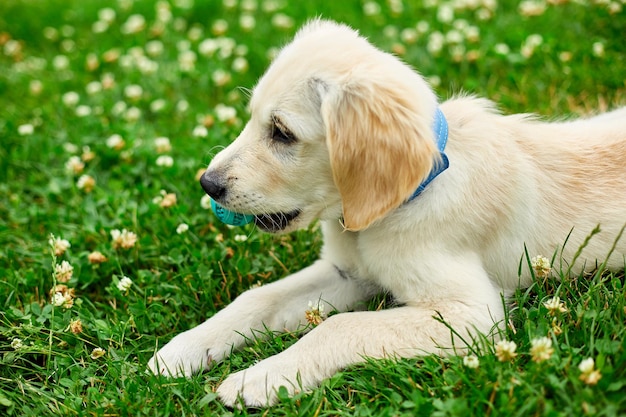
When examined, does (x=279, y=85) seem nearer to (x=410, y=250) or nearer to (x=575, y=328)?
(x=410, y=250)

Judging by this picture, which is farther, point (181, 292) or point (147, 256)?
point (147, 256)

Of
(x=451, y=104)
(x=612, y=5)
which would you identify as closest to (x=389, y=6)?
(x=612, y=5)

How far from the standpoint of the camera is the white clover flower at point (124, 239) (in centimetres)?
350

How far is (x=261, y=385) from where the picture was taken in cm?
258

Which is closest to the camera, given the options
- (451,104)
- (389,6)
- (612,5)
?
(451,104)

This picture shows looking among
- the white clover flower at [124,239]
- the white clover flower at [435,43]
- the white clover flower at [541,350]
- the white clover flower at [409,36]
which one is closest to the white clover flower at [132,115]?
the white clover flower at [124,239]

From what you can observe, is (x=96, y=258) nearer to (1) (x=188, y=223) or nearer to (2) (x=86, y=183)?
(1) (x=188, y=223)

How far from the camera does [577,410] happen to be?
212 centimetres

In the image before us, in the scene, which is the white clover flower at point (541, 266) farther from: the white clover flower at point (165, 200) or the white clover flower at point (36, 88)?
the white clover flower at point (36, 88)

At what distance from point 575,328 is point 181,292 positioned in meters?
1.78

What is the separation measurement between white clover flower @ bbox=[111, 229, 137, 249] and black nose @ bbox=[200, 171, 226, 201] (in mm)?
889

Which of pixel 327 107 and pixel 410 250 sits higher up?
pixel 327 107

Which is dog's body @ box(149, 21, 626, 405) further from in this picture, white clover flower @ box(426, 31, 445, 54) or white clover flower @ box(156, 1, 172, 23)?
white clover flower @ box(156, 1, 172, 23)

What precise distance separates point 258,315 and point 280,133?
85 cm
